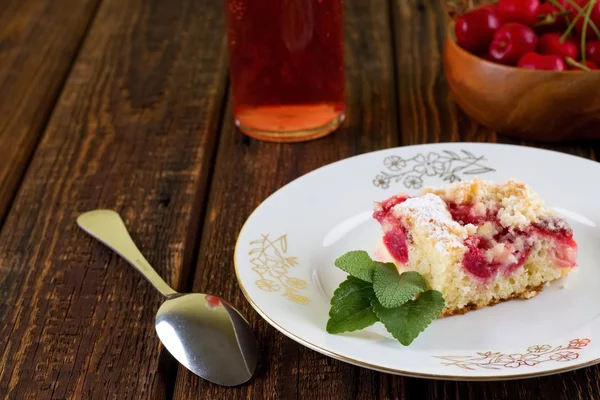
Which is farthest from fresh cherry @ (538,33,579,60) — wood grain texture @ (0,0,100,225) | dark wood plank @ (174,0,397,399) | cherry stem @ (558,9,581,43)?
wood grain texture @ (0,0,100,225)

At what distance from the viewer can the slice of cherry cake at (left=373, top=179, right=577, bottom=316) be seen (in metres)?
1.23

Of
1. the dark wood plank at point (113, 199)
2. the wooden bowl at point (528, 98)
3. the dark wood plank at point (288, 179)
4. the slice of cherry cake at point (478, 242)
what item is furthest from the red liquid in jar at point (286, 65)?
the slice of cherry cake at point (478, 242)

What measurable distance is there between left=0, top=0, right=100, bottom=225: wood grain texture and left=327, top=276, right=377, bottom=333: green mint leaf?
2.58 feet

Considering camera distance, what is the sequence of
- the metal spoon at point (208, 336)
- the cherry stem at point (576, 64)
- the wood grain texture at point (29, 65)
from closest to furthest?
the metal spoon at point (208, 336) → the cherry stem at point (576, 64) → the wood grain texture at point (29, 65)

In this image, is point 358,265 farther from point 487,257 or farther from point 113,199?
point 113,199

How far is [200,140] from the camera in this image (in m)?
1.85

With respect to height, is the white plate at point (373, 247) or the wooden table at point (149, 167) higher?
the white plate at point (373, 247)

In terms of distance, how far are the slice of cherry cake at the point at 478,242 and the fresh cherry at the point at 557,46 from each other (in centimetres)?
47

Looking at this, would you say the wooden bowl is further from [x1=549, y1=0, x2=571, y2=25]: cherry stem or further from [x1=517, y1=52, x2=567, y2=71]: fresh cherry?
[x1=549, y1=0, x2=571, y2=25]: cherry stem

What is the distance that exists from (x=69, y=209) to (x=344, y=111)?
2.09ft

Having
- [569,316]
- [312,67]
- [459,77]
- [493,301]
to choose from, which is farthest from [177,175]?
[569,316]

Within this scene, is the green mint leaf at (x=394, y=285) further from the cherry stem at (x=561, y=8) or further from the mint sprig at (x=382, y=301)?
the cherry stem at (x=561, y=8)

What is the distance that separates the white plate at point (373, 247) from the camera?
42.1 inches

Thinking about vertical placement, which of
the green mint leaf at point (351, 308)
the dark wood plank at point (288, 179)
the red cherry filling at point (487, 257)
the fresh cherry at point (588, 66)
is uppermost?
the green mint leaf at point (351, 308)
